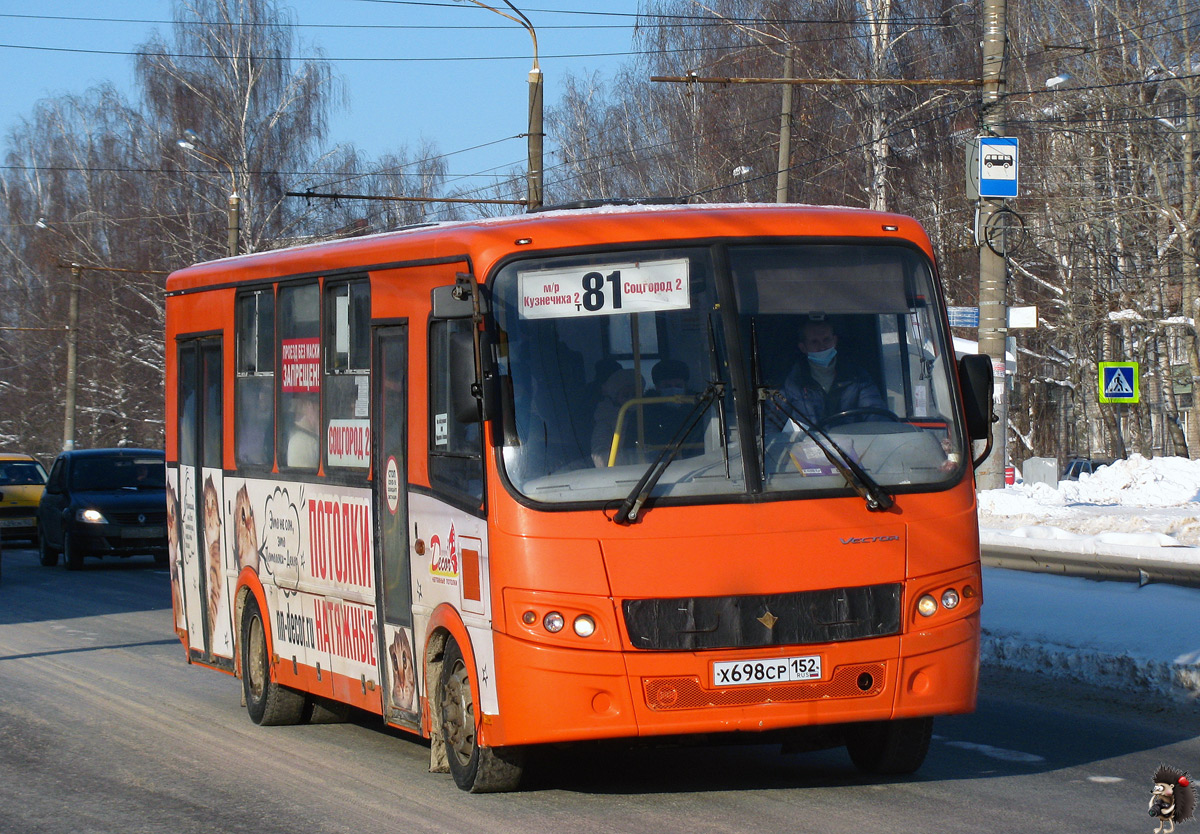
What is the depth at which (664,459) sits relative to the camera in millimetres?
6812

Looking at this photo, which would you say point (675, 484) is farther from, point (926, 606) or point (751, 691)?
point (926, 606)

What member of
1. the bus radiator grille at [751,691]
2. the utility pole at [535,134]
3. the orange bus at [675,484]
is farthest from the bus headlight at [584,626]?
the utility pole at [535,134]

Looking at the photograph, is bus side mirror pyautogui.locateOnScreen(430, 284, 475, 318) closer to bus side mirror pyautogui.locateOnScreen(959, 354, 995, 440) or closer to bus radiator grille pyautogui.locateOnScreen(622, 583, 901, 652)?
bus radiator grille pyautogui.locateOnScreen(622, 583, 901, 652)

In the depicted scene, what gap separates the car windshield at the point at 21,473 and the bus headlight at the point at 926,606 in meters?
24.7

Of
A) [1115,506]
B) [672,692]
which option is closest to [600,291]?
[672,692]

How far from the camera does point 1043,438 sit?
5203 cm

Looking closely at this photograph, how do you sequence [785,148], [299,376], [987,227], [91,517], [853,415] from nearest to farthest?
1. [853,415]
2. [299,376]
3. [987,227]
4. [91,517]
5. [785,148]

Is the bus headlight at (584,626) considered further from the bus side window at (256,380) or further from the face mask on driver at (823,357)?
the bus side window at (256,380)

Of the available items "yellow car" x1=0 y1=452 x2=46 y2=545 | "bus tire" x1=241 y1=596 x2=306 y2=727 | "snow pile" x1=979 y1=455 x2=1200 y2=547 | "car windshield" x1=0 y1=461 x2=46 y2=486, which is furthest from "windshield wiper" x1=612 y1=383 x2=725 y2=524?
"car windshield" x1=0 y1=461 x2=46 y2=486

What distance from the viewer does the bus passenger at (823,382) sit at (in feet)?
23.1

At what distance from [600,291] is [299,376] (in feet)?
9.25

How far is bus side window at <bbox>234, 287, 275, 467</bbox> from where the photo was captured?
978cm

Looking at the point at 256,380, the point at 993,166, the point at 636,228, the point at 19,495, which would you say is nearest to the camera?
the point at 636,228

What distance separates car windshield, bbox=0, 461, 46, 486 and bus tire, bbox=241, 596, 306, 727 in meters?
20.4
